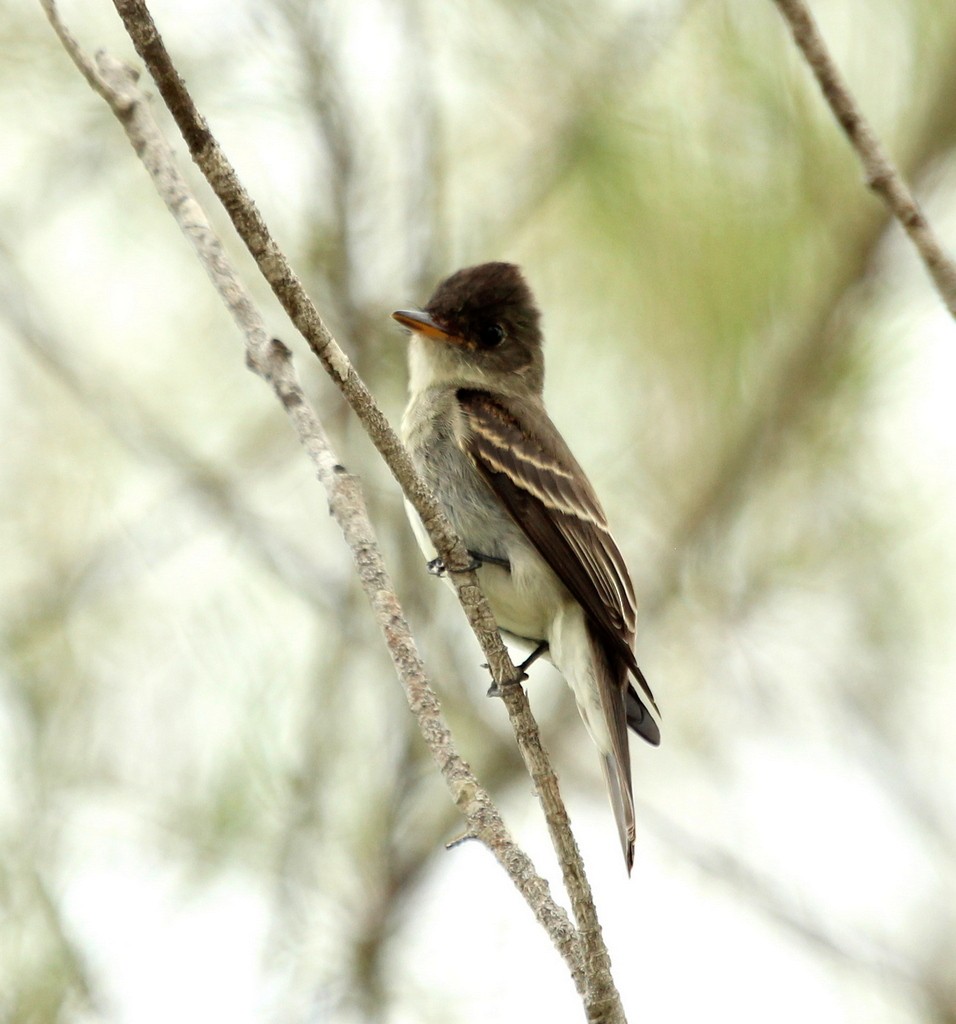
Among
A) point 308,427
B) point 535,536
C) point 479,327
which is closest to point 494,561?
point 535,536

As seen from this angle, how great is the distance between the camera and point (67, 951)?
3146 mm

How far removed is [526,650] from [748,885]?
2.81 ft

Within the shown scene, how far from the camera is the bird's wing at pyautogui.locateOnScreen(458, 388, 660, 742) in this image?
125 inches

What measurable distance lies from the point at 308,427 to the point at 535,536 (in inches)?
42.0

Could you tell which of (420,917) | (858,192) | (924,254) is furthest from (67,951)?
(858,192)

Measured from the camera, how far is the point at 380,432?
7.11ft

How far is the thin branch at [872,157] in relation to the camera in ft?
5.43

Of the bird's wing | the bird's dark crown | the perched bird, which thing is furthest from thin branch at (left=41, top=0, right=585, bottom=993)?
the bird's dark crown

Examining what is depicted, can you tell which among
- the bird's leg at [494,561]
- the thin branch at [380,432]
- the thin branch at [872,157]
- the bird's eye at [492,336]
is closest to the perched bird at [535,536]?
the bird's leg at [494,561]

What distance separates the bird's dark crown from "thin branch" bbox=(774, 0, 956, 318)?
191 cm

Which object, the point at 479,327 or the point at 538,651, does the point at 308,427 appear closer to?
the point at 538,651

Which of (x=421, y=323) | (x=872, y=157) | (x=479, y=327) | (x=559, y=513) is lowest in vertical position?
(x=872, y=157)

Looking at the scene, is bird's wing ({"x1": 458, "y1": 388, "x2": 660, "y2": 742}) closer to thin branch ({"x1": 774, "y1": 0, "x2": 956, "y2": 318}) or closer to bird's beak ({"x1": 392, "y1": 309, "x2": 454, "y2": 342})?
bird's beak ({"x1": 392, "y1": 309, "x2": 454, "y2": 342})

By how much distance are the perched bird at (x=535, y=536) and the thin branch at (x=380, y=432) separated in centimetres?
63
